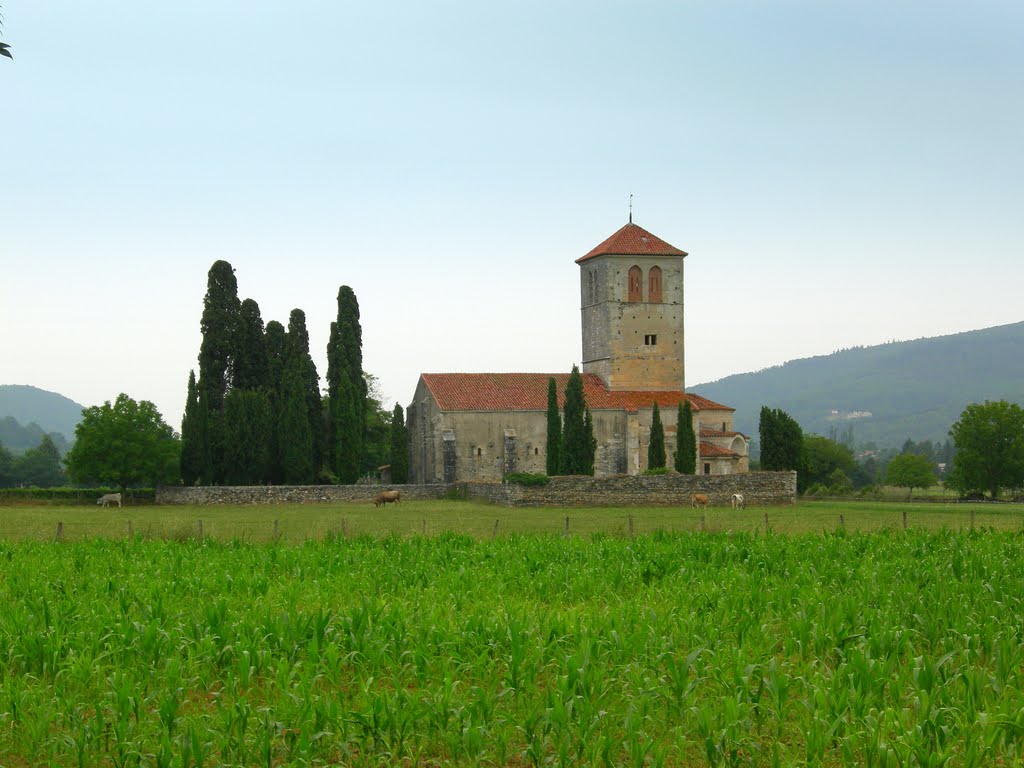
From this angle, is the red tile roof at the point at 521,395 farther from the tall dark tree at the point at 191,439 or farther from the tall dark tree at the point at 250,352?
the tall dark tree at the point at 191,439

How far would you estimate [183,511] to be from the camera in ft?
158

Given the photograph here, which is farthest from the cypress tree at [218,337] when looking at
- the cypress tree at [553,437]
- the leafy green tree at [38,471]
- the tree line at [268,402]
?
the leafy green tree at [38,471]

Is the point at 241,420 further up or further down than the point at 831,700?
further up

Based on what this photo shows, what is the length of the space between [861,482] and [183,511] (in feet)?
333

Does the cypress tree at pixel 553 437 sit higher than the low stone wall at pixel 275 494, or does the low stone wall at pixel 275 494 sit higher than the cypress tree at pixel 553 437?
the cypress tree at pixel 553 437

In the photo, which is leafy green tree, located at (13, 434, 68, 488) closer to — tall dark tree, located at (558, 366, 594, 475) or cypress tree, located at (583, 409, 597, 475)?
tall dark tree, located at (558, 366, 594, 475)

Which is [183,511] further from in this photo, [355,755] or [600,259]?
[355,755]

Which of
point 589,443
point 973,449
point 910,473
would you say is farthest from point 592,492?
point 910,473

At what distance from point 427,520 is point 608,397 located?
29.7 meters

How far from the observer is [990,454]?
72.6 metres

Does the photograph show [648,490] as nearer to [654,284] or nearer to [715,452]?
[715,452]

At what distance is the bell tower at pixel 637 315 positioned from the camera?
70.1 meters

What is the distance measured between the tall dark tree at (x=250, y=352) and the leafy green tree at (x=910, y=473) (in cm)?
5896

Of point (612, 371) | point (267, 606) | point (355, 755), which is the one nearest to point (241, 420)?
point (612, 371)
